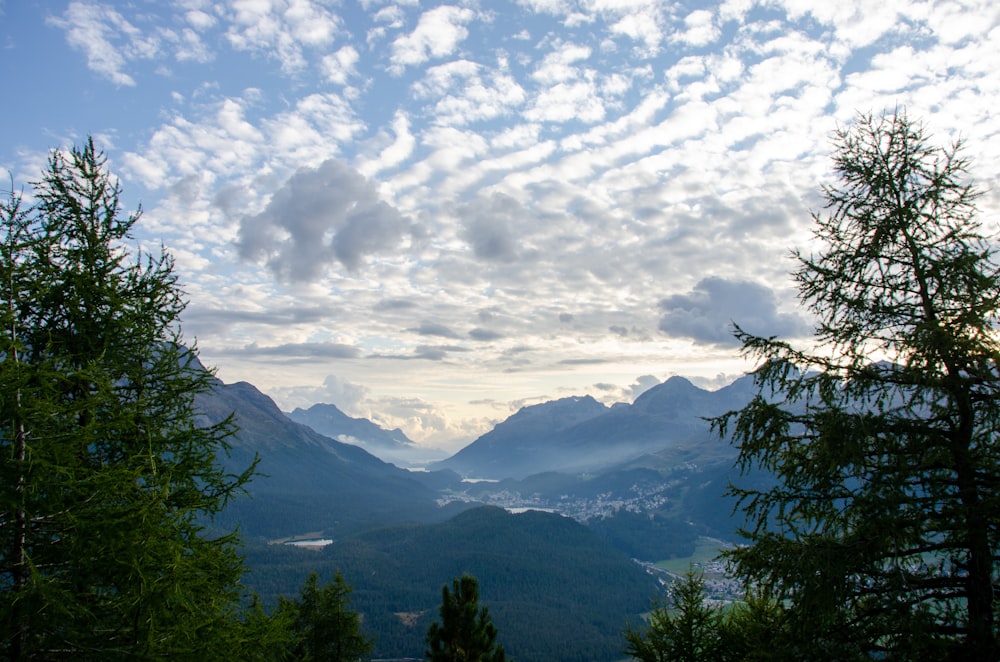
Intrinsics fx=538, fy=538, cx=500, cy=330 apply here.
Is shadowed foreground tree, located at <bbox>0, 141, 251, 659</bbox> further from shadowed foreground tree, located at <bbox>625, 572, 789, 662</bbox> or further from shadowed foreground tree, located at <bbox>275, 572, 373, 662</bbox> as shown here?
shadowed foreground tree, located at <bbox>275, 572, 373, 662</bbox>

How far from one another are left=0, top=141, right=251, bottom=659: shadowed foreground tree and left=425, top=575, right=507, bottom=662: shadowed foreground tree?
1328cm

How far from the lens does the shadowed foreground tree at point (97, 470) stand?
638cm

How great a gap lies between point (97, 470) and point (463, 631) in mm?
16499

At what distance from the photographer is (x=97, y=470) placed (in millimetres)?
7543

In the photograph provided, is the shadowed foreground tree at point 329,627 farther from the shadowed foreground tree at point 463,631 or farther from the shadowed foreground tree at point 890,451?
the shadowed foreground tree at point 890,451

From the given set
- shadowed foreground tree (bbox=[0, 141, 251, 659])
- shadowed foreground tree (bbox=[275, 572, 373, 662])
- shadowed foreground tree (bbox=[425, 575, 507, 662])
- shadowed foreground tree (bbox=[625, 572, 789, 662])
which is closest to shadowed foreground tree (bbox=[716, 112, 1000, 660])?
shadowed foreground tree (bbox=[625, 572, 789, 662])

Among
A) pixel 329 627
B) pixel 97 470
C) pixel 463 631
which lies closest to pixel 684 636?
pixel 463 631

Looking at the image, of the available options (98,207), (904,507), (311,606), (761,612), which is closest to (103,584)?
(98,207)

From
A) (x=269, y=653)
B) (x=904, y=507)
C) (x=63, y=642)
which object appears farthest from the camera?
(x=269, y=653)

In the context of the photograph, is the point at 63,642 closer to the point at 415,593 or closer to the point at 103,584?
the point at 103,584

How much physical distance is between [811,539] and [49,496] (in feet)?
33.7

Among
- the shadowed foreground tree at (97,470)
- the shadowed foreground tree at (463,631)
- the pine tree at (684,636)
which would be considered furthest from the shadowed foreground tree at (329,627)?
the shadowed foreground tree at (97,470)

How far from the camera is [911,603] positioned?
7.20 meters

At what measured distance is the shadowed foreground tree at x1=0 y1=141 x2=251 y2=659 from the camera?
6383mm
